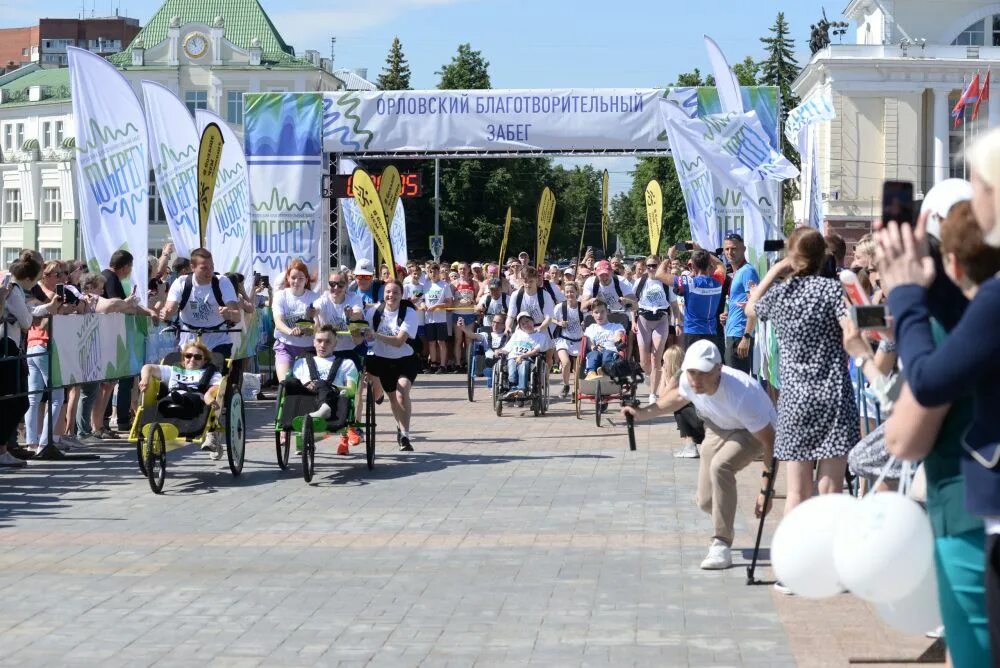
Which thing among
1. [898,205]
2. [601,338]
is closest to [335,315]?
[601,338]

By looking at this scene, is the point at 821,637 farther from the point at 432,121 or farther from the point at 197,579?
the point at 432,121

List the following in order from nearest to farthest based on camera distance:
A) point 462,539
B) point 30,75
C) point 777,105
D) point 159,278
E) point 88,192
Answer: point 462,539, point 88,192, point 159,278, point 777,105, point 30,75

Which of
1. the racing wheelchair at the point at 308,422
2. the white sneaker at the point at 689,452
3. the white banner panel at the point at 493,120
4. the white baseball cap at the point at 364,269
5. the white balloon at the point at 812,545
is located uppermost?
the white banner panel at the point at 493,120

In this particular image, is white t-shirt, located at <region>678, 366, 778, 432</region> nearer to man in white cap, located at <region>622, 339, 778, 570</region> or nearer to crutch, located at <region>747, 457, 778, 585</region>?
man in white cap, located at <region>622, 339, 778, 570</region>

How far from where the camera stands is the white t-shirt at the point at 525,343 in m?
18.4

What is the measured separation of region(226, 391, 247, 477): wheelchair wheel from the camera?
1213cm

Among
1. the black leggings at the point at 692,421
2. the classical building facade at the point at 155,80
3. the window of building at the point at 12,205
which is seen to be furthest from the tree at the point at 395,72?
the black leggings at the point at 692,421

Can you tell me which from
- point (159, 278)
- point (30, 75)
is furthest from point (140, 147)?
point (30, 75)

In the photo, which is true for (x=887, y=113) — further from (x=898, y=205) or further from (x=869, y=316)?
(x=898, y=205)

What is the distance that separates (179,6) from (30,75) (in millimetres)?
14299

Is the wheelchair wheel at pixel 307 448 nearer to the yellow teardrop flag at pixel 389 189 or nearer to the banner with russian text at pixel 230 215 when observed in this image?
the banner with russian text at pixel 230 215

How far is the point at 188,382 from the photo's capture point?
40.0ft

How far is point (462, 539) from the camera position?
9367 mm

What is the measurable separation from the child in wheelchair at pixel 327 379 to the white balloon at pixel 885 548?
869 cm
